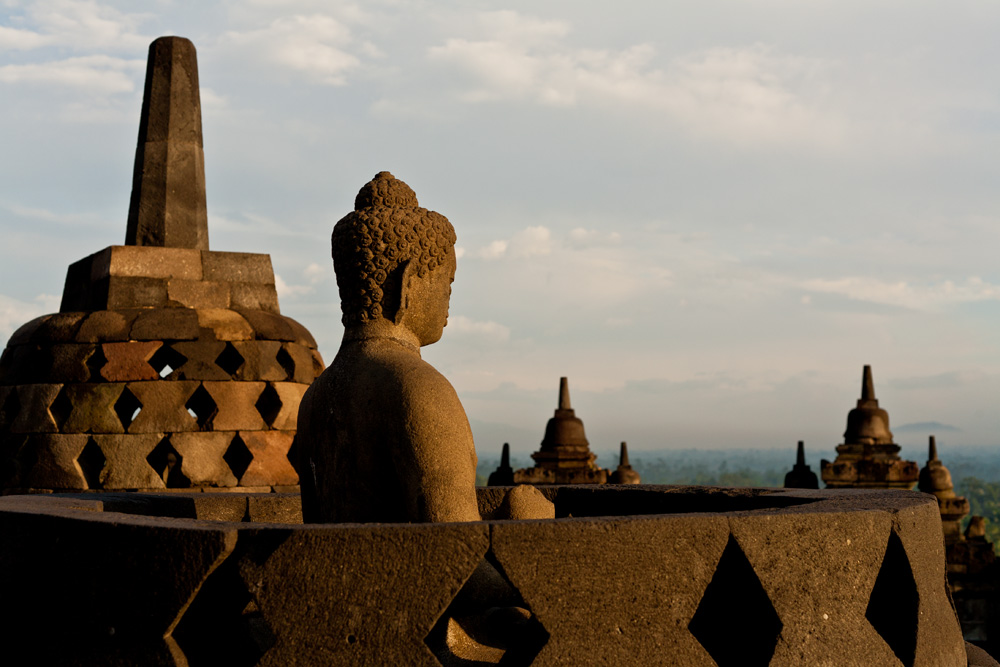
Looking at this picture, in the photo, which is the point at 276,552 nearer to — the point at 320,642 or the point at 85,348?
the point at 320,642

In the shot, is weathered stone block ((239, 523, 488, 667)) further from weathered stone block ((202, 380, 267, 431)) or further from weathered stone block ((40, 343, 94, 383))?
weathered stone block ((40, 343, 94, 383))

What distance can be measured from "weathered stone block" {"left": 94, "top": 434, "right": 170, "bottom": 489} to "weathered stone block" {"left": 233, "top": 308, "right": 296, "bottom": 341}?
1.15 metres

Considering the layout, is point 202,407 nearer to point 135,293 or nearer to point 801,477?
point 135,293

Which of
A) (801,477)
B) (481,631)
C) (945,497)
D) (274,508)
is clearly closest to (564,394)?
(801,477)

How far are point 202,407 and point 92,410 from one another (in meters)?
0.80

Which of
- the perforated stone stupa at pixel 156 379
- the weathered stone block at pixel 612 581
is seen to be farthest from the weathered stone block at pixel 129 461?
the weathered stone block at pixel 612 581

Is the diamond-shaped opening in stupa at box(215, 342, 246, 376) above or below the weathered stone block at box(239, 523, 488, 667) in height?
above

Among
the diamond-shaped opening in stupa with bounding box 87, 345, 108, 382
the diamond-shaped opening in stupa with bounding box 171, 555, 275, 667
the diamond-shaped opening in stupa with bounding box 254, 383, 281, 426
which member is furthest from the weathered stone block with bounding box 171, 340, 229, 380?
the diamond-shaped opening in stupa with bounding box 171, 555, 275, 667

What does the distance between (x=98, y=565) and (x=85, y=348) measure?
524 cm

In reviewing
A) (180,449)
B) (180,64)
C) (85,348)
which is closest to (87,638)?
(180,449)

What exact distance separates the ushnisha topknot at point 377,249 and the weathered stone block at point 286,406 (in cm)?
415

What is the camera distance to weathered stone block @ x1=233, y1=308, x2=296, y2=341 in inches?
313

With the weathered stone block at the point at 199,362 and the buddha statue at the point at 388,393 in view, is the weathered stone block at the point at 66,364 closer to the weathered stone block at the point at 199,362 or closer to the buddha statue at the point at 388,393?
the weathered stone block at the point at 199,362

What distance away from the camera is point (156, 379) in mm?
7500
